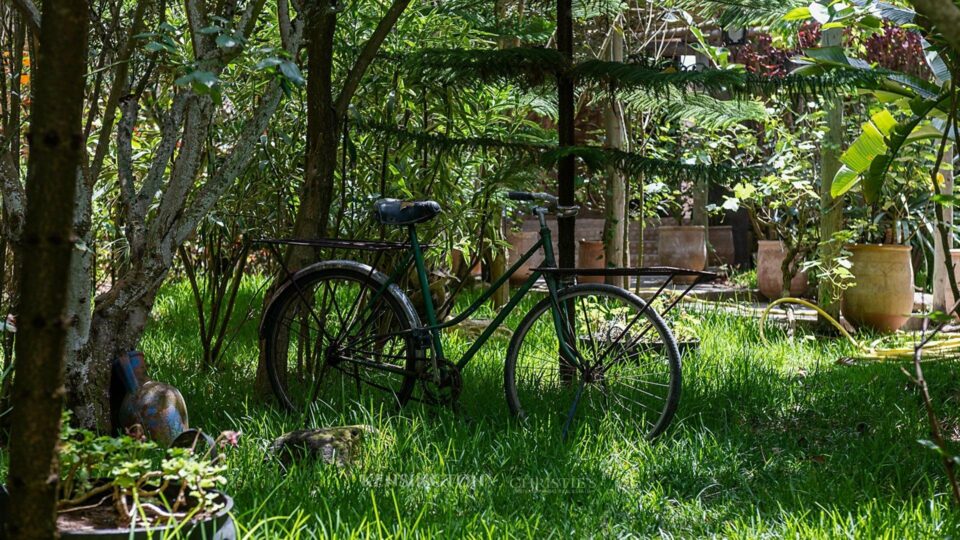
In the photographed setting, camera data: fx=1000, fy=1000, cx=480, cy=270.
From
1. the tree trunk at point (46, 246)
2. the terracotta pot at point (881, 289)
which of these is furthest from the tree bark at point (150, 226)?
the terracotta pot at point (881, 289)

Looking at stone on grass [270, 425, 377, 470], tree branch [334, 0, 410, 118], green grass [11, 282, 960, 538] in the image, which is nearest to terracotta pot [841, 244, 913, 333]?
green grass [11, 282, 960, 538]

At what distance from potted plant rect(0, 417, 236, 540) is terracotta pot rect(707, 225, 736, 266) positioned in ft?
31.4

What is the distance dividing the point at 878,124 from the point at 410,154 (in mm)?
2523

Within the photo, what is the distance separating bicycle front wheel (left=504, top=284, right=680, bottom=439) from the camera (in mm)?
3645

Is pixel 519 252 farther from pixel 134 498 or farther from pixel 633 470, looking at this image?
pixel 134 498

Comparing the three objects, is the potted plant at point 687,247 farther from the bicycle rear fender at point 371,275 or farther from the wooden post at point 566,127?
the bicycle rear fender at point 371,275

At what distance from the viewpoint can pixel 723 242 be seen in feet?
36.7

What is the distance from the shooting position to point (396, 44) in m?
4.81

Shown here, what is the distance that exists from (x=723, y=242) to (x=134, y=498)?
9.83 meters

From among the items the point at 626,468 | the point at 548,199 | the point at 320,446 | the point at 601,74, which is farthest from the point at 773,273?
the point at 320,446

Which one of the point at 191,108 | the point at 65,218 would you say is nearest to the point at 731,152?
the point at 191,108

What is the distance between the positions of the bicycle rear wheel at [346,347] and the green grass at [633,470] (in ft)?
0.46

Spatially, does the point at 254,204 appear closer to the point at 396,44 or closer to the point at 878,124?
the point at 396,44

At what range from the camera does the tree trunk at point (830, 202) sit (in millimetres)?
6293
